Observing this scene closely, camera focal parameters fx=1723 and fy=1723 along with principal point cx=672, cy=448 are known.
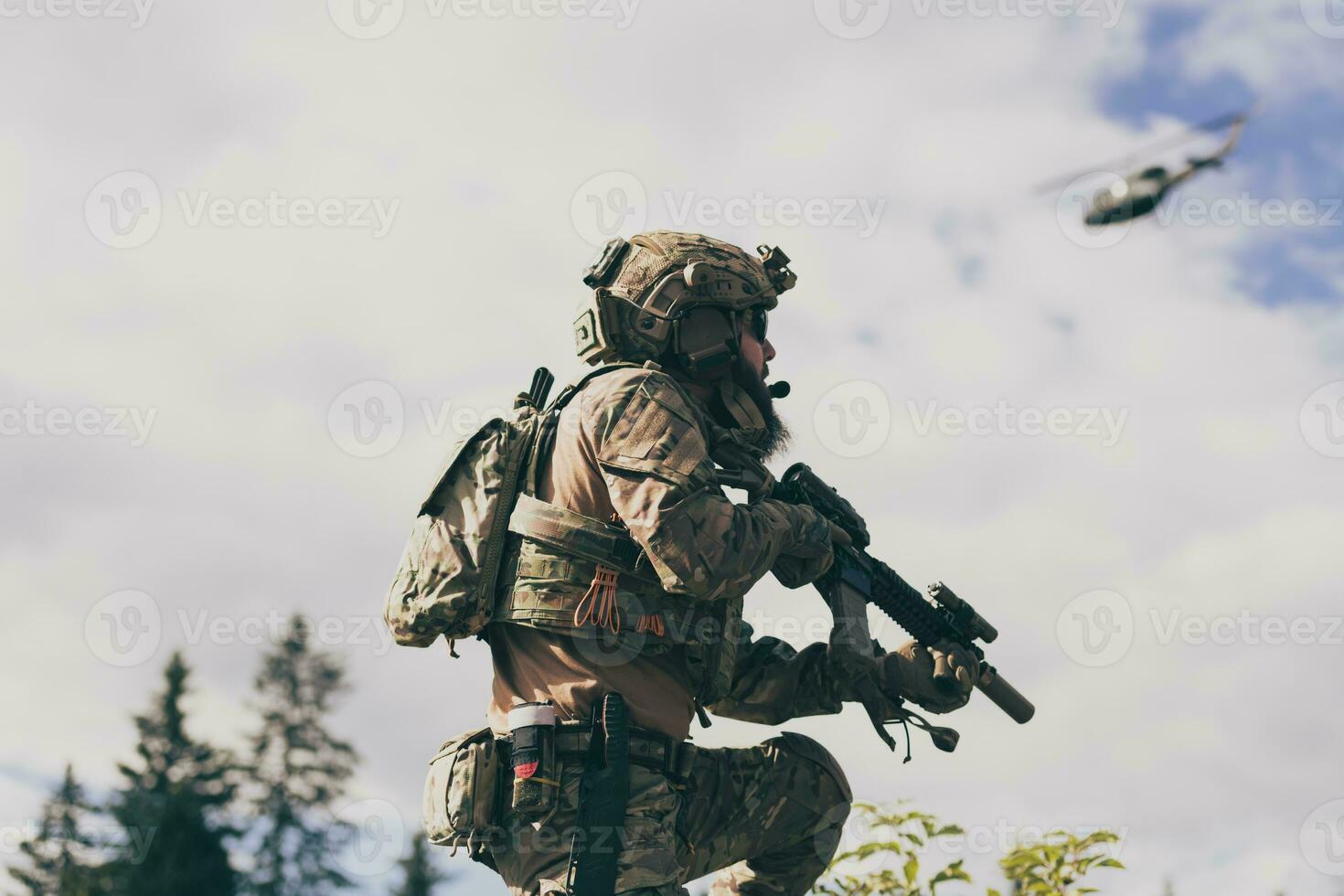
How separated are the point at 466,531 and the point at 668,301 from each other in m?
1.43

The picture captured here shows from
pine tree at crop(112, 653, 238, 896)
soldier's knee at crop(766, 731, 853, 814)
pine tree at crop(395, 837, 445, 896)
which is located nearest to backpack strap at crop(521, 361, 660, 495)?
soldier's knee at crop(766, 731, 853, 814)

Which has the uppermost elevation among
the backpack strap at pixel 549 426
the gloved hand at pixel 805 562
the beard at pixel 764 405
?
the beard at pixel 764 405

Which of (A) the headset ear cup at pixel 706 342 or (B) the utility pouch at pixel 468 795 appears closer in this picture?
(B) the utility pouch at pixel 468 795

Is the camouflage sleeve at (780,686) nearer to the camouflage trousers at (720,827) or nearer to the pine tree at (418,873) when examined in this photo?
the camouflage trousers at (720,827)

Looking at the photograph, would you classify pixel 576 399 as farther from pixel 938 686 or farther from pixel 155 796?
pixel 155 796

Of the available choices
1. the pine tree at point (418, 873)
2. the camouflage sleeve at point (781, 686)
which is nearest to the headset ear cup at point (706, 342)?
the camouflage sleeve at point (781, 686)

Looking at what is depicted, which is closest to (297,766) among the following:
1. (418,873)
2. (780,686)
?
(418,873)

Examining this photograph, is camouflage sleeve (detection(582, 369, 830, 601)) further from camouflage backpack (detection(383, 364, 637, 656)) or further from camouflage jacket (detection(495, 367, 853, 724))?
camouflage backpack (detection(383, 364, 637, 656))

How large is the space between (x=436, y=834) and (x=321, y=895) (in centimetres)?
4272

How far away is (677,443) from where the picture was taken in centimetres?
727

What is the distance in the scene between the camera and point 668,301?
26.2 feet

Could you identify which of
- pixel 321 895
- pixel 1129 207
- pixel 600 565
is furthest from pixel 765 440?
pixel 321 895

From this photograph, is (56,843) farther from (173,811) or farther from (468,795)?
(468,795)

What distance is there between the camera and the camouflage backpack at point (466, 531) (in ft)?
24.5
